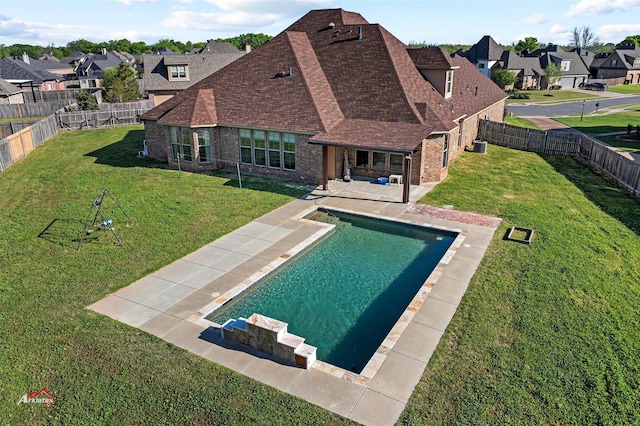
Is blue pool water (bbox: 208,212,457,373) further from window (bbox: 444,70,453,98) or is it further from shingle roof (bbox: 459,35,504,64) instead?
shingle roof (bbox: 459,35,504,64)

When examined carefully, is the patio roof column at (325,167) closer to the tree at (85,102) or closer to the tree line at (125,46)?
the tree at (85,102)

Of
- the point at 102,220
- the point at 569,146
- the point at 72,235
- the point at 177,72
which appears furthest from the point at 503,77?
the point at 72,235

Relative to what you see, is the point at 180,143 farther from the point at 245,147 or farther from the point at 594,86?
the point at 594,86

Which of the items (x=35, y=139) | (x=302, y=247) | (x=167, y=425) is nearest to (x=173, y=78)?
(x=35, y=139)

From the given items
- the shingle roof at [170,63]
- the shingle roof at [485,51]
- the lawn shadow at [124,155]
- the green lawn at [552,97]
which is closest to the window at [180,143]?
the lawn shadow at [124,155]

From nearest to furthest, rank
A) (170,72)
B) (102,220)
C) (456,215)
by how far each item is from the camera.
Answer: (102,220)
(456,215)
(170,72)

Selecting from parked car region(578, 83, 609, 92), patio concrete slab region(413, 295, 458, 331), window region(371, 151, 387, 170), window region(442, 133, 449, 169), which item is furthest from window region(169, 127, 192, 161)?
parked car region(578, 83, 609, 92)
